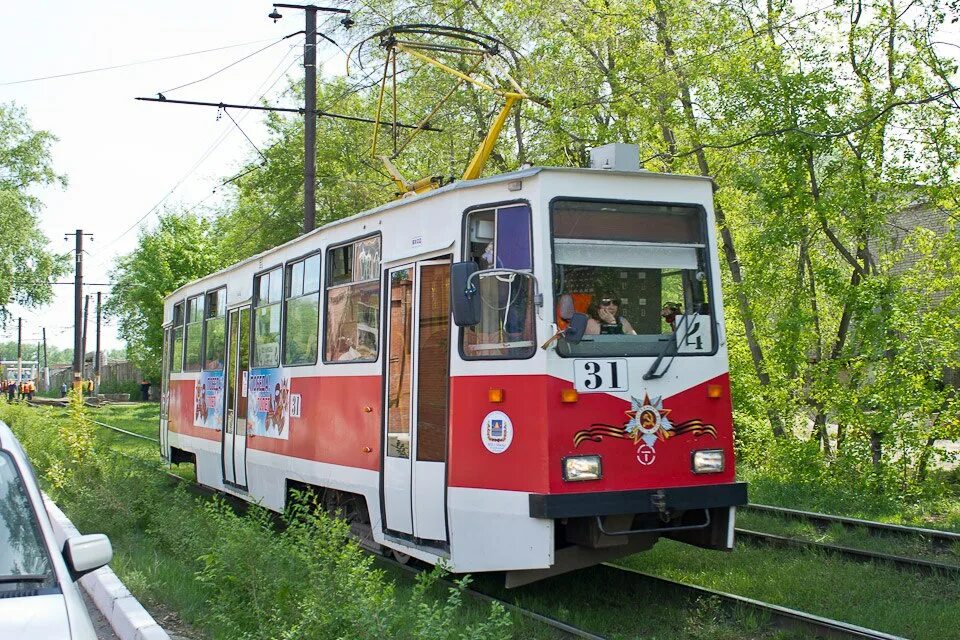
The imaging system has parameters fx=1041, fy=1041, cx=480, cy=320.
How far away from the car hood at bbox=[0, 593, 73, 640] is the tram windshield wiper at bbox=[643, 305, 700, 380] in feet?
14.1

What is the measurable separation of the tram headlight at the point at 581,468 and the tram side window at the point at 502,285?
80 cm

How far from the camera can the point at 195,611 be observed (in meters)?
7.57

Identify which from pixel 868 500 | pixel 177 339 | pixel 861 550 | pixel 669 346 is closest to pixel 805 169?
pixel 868 500

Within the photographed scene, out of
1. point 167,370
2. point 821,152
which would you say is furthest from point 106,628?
point 821,152

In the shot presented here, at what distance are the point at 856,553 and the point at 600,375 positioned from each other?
3.68 meters

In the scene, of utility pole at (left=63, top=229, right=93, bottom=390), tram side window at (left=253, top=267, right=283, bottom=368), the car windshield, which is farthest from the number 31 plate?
utility pole at (left=63, top=229, right=93, bottom=390)

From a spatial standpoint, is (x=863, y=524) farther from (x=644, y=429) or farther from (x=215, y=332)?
(x=215, y=332)

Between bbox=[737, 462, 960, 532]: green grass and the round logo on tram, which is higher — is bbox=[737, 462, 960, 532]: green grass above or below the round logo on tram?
below

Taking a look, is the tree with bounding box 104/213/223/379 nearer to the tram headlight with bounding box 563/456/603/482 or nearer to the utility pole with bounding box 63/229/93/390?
the utility pole with bounding box 63/229/93/390

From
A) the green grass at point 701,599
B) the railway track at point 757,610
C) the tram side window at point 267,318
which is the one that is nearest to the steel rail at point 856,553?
the railway track at point 757,610

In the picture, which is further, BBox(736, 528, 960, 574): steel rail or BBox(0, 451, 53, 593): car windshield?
BBox(736, 528, 960, 574): steel rail

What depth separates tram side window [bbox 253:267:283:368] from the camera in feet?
36.9

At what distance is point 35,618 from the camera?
4078 millimetres

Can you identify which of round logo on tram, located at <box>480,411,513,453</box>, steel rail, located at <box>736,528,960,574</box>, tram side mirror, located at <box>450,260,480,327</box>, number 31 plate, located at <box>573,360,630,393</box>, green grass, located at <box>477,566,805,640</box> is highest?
tram side mirror, located at <box>450,260,480,327</box>
